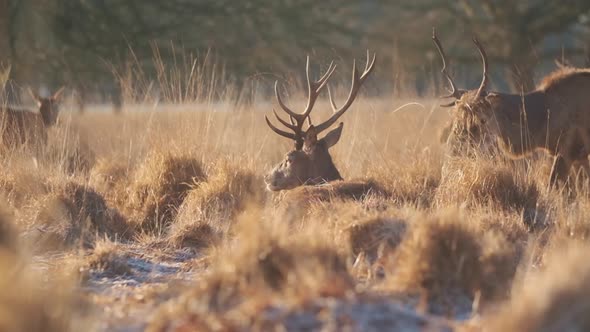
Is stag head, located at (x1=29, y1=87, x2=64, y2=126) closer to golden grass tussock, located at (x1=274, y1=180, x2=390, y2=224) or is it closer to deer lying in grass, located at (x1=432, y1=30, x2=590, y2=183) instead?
deer lying in grass, located at (x1=432, y1=30, x2=590, y2=183)

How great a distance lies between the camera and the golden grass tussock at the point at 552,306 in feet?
14.1

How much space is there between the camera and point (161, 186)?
916 cm

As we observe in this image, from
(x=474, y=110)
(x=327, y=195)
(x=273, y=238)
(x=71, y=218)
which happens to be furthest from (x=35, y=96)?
(x=273, y=238)

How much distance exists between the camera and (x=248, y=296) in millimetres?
4578

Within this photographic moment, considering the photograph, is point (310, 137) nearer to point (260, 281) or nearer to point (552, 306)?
point (260, 281)

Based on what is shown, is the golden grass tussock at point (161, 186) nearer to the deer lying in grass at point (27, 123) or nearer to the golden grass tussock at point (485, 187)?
the deer lying in grass at point (27, 123)

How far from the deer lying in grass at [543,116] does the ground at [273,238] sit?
26 cm

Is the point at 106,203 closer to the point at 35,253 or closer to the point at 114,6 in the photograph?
the point at 35,253

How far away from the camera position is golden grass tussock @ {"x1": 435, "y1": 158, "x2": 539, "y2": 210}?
27.1ft

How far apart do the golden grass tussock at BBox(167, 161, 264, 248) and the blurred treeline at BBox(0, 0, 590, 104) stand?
8184 mm

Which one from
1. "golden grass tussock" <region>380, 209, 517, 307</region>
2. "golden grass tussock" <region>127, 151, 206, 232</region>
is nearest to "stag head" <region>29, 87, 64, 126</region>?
"golden grass tussock" <region>127, 151, 206, 232</region>

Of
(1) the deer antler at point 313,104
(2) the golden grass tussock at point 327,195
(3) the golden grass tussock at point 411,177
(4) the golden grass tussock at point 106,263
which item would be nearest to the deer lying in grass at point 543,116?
(3) the golden grass tussock at point 411,177

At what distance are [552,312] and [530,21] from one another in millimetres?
14531

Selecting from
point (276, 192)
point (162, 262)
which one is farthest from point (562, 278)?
point (276, 192)
